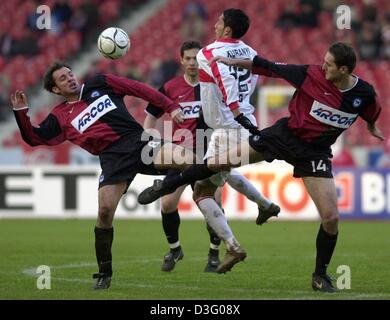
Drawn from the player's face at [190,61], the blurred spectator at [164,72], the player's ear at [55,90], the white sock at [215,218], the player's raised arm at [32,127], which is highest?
the blurred spectator at [164,72]

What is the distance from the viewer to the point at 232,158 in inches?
349

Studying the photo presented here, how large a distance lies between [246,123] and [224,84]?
524 mm

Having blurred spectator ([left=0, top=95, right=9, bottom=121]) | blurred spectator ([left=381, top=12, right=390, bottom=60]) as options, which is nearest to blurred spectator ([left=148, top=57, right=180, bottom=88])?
blurred spectator ([left=0, top=95, right=9, bottom=121])

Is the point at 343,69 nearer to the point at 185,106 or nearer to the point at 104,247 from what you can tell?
the point at 104,247

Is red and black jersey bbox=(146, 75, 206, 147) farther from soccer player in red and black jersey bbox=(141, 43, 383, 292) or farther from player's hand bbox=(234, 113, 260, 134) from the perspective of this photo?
soccer player in red and black jersey bbox=(141, 43, 383, 292)

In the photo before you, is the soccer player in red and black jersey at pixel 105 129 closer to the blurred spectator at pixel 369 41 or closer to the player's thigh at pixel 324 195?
the player's thigh at pixel 324 195

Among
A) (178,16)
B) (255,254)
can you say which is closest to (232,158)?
(255,254)

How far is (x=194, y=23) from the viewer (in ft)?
79.9

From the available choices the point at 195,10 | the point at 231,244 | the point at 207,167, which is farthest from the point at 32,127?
the point at 195,10

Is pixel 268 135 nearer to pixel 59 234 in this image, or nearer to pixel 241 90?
pixel 241 90

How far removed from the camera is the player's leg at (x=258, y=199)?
9.89 m

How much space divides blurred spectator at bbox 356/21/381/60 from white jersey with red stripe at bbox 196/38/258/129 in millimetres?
12818

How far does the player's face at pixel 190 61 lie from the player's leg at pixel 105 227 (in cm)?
234

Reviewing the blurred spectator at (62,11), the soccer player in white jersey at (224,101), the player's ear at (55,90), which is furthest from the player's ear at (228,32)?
the blurred spectator at (62,11)
